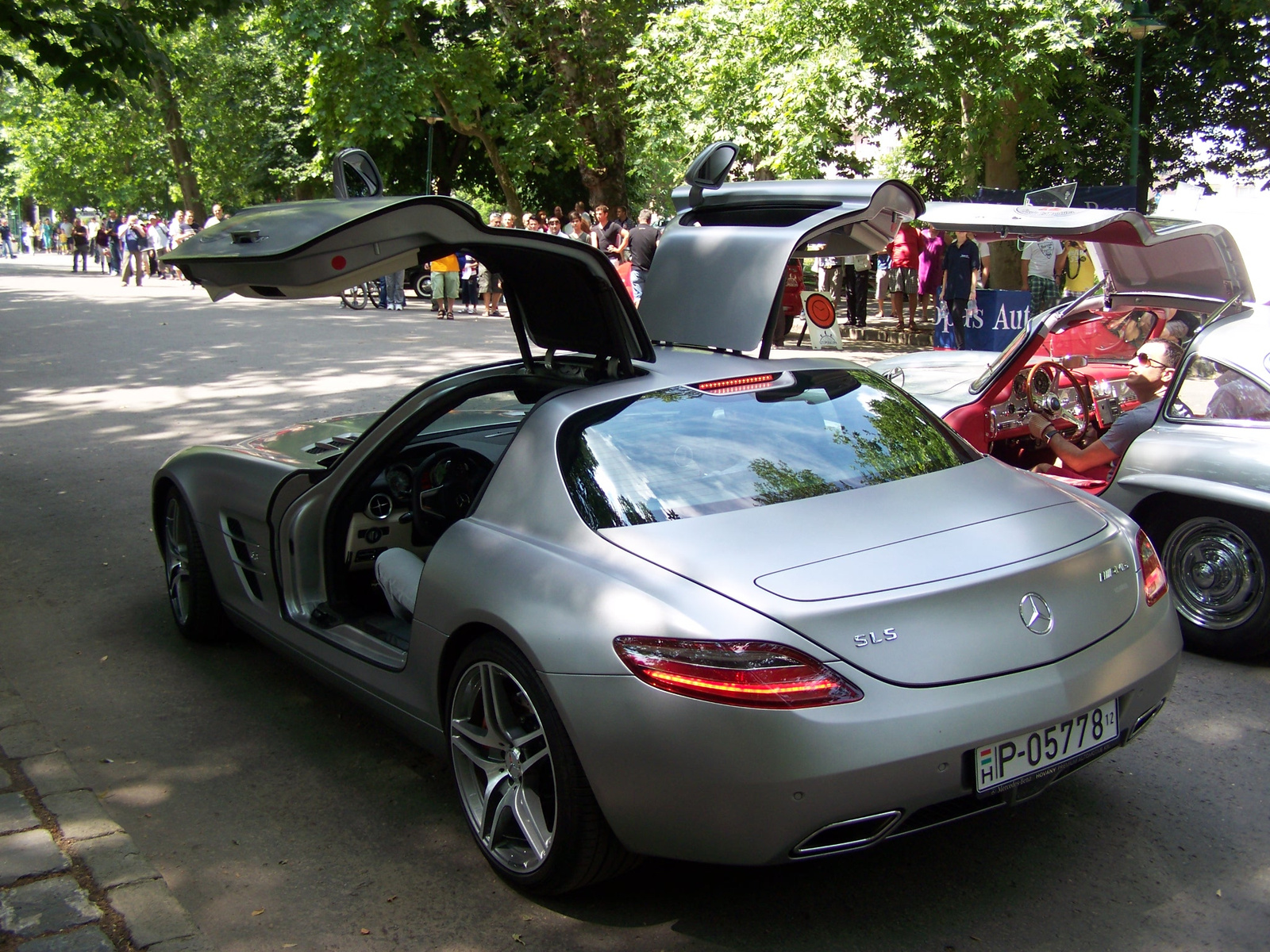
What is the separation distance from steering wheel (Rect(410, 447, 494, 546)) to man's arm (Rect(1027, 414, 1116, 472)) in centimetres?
314

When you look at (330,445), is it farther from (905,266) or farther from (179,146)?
(179,146)

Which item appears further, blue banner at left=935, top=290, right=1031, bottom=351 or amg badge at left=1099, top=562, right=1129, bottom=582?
blue banner at left=935, top=290, right=1031, bottom=351

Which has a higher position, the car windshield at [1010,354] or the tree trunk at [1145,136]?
the tree trunk at [1145,136]

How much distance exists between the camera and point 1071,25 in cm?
1340

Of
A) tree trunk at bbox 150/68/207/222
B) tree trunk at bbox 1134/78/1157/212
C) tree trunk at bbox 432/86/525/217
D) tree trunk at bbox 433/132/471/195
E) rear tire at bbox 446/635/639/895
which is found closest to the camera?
rear tire at bbox 446/635/639/895

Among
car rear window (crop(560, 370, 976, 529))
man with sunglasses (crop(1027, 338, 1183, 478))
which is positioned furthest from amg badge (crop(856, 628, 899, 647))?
man with sunglasses (crop(1027, 338, 1183, 478))

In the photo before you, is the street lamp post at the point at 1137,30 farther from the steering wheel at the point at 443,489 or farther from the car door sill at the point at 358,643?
the car door sill at the point at 358,643

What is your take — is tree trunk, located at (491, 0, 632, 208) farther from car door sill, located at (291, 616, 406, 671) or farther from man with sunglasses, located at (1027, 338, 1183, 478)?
car door sill, located at (291, 616, 406, 671)

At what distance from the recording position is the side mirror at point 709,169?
541 centimetres

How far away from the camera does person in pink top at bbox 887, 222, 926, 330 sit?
17859 millimetres

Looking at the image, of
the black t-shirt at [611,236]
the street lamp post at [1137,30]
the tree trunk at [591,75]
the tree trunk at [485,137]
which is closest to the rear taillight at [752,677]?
the street lamp post at [1137,30]

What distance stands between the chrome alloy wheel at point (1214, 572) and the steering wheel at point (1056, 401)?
5.15ft

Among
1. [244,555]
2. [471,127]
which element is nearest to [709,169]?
[244,555]

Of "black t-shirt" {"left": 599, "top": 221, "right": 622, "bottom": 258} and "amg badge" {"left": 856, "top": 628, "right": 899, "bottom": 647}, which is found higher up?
"black t-shirt" {"left": 599, "top": 221, "right": 622, "bottom": 258}
